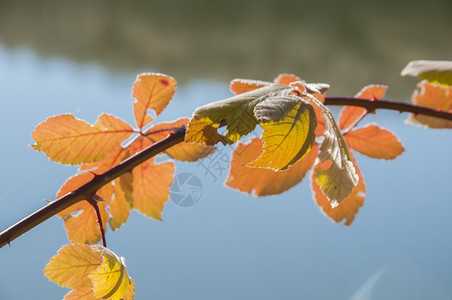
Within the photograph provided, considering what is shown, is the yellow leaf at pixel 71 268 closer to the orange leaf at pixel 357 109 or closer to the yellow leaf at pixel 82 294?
the yellow leaf at pixel 82 294

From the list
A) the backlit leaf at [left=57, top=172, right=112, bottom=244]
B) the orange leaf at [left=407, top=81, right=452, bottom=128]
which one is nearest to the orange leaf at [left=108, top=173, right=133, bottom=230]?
the backlit leaf at [left=57, top=172, right=112, bottom=244]

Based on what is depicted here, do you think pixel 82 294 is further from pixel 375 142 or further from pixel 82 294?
pixel 375 142

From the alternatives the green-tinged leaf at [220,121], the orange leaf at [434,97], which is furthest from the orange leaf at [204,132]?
the orange leaf at [434,97]

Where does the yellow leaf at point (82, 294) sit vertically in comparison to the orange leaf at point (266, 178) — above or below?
below

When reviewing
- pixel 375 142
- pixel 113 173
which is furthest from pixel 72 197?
pixel 375 142

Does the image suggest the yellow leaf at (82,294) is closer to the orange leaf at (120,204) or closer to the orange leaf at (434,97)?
the orange leaf at (120,204)

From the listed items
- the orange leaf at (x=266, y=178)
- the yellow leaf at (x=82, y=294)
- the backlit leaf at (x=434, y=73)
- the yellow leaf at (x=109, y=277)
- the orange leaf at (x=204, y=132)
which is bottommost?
the yellow leaf at (x=82, y=294)

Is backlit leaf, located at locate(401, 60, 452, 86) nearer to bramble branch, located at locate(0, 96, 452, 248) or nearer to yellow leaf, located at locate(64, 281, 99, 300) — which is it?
bramble branch, located at locate(0, 96, 452, 248)
